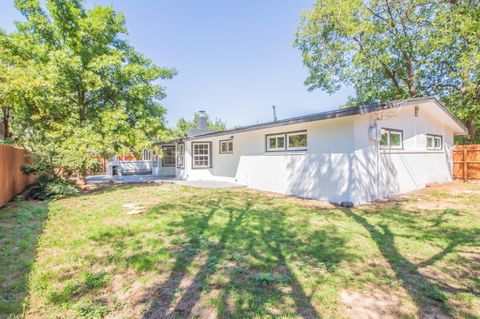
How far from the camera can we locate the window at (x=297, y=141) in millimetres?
9008

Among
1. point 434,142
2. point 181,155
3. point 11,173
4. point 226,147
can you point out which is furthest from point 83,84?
point 434,142

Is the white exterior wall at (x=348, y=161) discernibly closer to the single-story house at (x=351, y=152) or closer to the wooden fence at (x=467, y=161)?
the single-story house at (x=351, y=152)

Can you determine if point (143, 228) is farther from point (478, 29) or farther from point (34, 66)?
point (478, 29)

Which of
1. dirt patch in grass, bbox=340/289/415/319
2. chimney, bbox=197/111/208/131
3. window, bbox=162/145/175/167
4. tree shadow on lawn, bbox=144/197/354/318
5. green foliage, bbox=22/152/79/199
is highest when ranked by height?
chimney, bbox=197/111/208/131

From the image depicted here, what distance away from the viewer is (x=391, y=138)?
870cm

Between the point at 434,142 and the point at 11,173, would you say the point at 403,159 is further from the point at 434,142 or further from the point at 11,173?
the point at 11,173

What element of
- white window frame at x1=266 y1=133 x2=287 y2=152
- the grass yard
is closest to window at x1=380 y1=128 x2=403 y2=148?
the grass yard

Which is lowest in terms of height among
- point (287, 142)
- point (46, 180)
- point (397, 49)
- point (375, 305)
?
point (375, 305)

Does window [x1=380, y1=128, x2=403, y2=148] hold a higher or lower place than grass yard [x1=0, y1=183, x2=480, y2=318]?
higher

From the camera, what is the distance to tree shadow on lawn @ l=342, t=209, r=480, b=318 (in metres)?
2.62

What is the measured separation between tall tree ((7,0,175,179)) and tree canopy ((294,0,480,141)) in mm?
13094

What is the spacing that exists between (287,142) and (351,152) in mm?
2791

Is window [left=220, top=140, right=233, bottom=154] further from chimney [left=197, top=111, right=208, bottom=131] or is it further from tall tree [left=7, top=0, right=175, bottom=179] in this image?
chimney [left=197, top=111, right=208, bottom=131]

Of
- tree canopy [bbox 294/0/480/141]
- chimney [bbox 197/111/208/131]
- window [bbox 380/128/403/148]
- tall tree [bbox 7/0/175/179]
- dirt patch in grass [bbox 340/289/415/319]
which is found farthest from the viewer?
chimney [bbox 197/111/208/131]
